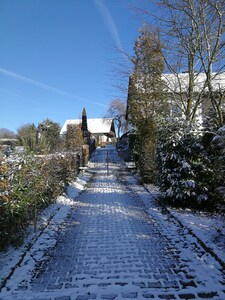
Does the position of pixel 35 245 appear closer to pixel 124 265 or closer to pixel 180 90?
pixel 124 265

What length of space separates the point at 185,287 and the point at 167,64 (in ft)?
36.1

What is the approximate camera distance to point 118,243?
5.60 m

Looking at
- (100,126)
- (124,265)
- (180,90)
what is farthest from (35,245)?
(100,126)

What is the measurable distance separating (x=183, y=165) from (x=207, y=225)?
7.16 ft

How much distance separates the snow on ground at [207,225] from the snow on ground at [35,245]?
3.25 metres

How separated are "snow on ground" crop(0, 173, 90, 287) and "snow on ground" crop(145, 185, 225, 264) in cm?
325

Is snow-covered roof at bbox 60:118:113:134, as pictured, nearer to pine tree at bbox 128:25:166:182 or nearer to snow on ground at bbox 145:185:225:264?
pine tree at bbox 128:25:166:182

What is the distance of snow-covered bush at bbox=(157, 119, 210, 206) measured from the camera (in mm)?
8266

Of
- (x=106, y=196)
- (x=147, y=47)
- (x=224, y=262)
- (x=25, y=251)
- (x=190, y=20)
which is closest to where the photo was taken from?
(x=224, y=262)

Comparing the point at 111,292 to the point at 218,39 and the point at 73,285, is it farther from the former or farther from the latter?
the point at 218,39

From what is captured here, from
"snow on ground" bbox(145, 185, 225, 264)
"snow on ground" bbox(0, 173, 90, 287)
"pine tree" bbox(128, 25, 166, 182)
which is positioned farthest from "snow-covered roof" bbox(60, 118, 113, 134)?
"snow on ground" bbox(145, 185, 225, 264)

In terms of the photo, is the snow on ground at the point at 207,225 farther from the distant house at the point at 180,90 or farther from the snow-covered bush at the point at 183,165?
the distant house at the point at 180,90

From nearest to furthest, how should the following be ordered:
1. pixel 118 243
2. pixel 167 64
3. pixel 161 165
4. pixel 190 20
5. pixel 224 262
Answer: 1. pixel 224 262
2. pixel 118 243
3. pixel 161 165
4. pixel 190 20
5. pixel 167 64

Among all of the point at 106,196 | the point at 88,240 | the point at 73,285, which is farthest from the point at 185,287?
the point at 106,196
